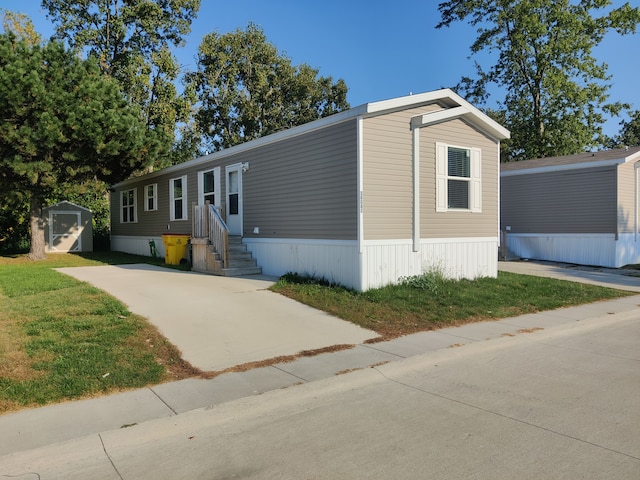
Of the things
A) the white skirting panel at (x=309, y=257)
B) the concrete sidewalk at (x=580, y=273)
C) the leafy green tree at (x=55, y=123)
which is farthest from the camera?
the leafy green tree at (x=55, y=123)

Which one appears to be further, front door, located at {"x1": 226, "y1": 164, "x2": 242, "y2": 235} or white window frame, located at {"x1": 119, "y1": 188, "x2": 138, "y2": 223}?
white window frame, located at {"x1": 119, "y1": 188, "x2": 138, "y2": 223}

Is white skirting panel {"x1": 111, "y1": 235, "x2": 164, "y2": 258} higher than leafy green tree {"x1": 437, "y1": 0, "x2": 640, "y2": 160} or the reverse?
the reverse

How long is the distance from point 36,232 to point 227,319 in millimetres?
13928

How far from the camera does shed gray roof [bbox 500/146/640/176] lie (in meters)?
17.5

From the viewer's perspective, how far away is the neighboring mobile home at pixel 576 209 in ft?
57.6

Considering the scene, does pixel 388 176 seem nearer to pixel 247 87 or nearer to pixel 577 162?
pixel 577 162

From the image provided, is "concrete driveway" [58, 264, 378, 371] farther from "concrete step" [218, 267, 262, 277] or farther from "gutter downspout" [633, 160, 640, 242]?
"gutter downspout" [633, 160, 640, 242]

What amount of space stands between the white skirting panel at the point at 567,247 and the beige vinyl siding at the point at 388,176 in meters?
10.9

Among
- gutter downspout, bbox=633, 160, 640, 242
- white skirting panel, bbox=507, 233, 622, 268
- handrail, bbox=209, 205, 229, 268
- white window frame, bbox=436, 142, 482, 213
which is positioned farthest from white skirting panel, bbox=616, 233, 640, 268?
handrail, bbox=209, 205, 229, 268

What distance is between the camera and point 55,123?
15.0 m

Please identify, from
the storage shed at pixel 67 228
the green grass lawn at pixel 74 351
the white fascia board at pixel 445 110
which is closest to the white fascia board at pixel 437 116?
the white fascia board at pixel 445 110

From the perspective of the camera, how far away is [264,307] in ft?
29.0

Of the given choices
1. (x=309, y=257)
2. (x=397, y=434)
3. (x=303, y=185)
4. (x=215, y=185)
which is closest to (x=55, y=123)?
(x=215, y=185)

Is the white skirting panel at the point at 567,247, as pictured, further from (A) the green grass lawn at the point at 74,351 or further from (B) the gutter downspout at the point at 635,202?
(A) the green grass lawn at the point at 74,351
